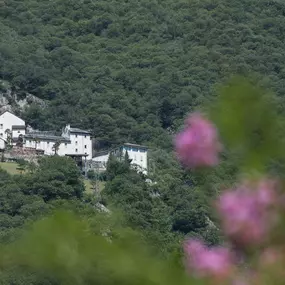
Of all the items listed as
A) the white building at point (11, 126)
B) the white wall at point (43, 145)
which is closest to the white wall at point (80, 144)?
the white wall at point (43, 145)

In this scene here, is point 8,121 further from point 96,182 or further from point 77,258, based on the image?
point 77,258

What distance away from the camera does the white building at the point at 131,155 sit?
63.1 meters

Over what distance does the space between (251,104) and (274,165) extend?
8 centimetres

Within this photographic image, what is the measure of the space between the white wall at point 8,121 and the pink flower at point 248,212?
64.6m

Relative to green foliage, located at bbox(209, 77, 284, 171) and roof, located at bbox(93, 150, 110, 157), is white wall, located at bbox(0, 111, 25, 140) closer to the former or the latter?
roof, located at bbox(93, 150, 110, 157)

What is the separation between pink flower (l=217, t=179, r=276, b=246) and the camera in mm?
1223

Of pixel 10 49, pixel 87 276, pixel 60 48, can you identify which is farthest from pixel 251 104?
pixel 60 48

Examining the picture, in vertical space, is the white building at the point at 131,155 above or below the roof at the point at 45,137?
below

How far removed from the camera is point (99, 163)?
213ft

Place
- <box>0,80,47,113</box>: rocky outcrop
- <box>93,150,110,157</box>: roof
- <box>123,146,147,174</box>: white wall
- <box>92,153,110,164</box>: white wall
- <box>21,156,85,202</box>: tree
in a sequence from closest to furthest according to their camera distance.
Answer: <box>21,156,85,202</box>: tree
<box>123,146,147,174</box>: white wall
<box>92,153,110,164</box>: white wall
<box>93,150,110,157</box>: roof
<box>0,80,47,113</box>: rocky outcrop

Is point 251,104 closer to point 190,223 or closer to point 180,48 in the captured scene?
point 190,223

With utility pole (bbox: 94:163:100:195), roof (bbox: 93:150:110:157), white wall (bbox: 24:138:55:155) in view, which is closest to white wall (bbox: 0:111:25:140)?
white wall (bbox: 24:138:55:155)

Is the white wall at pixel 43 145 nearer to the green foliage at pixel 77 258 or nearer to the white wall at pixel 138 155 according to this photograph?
the white wall at pixel 138 155

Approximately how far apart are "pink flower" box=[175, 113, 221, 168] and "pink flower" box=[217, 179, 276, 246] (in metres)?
0.06
